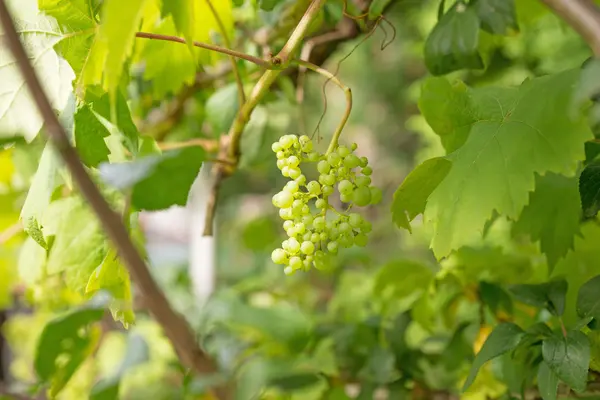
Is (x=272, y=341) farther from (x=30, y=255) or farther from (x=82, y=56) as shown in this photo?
(x=82, y=56)

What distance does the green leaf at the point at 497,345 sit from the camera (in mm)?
360

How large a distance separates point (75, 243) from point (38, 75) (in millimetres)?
120

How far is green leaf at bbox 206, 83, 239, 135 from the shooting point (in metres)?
0.54

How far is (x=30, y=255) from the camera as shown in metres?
0.55

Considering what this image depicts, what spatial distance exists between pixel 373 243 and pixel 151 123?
5.20 feet

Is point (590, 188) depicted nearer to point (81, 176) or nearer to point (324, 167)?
point (324, 167)

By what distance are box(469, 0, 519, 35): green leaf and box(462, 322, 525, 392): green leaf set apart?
19 cm

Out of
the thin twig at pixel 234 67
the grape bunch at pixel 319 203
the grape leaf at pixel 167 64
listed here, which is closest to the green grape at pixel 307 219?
the grape bunch at pixel 319 203

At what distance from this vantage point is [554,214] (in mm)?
424

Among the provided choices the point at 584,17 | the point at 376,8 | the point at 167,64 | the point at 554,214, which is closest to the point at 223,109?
the point at 167,64

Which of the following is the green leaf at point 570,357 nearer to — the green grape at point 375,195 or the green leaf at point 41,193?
the green grape at point 375,195

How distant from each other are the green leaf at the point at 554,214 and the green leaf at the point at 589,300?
0.19ft

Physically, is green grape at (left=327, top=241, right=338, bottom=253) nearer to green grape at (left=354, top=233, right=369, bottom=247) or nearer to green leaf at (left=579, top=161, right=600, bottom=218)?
green grape at (left=354, top=233, right=369, bottom=247)

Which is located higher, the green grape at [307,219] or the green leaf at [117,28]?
the green leaf at [117,28]
